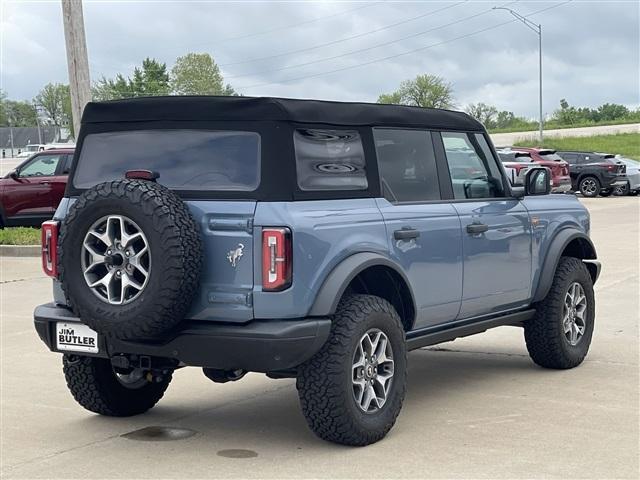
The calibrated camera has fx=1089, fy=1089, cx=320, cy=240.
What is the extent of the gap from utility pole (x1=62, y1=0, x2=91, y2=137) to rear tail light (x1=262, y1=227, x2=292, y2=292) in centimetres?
1225

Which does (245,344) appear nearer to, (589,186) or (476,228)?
(476,228)

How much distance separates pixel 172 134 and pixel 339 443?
6.38 ft

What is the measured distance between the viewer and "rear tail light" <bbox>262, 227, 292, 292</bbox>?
5.52 meters

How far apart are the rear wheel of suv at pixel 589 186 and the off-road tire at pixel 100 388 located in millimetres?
31100

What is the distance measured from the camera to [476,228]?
7.08 meters

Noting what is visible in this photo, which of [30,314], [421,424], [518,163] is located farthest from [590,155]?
[421,424]

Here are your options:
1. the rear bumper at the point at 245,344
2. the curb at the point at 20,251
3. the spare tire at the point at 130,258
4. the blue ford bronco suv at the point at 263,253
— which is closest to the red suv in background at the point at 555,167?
the curb at the point at 20,251

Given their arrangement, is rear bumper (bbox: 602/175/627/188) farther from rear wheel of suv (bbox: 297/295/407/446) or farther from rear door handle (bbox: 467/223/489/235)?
rear wheel of suv (bbox: 297/295/407/446)

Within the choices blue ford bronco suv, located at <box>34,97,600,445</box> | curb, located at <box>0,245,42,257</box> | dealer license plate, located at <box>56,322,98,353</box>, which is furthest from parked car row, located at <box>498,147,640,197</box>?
dealer license plate, located at <box>56,322,98,353</box>

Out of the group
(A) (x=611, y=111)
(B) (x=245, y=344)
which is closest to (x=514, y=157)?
(B) (x=245, y=344)

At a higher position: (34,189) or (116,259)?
(34,189)

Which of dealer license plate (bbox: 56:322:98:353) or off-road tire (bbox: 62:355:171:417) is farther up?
dealer license plate (bbox: 56:322:98:353)

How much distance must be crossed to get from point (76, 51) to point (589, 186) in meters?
23.1

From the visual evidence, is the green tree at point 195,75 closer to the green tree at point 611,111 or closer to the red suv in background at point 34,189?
the green tree at point 611,111
